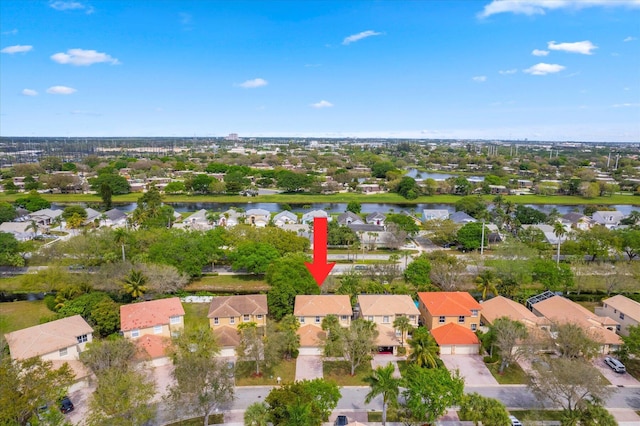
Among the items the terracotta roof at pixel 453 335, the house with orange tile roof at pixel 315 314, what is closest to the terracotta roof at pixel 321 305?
the house with orange tile roof at pixel 315 314

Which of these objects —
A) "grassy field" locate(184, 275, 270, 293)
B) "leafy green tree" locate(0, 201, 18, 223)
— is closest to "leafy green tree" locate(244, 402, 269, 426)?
"grassy field" locate(184, 275, 270, 293)

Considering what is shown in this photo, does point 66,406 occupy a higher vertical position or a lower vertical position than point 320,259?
lower

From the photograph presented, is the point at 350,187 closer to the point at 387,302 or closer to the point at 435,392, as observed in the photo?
the point at 387,302

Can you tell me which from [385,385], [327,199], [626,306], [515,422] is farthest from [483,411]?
[327,199]

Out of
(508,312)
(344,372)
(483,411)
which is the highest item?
(483,411)

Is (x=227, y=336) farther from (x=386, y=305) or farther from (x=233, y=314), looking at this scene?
(x=386, y=305)

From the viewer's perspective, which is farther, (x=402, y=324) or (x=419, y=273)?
(x=419, y=273)

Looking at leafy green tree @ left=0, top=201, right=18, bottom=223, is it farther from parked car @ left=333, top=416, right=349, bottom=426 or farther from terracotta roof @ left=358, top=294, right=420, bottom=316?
parked car @ left=333, top=416, right=349, bottom=426

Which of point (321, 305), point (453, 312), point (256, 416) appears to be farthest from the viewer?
point (321, 305)
